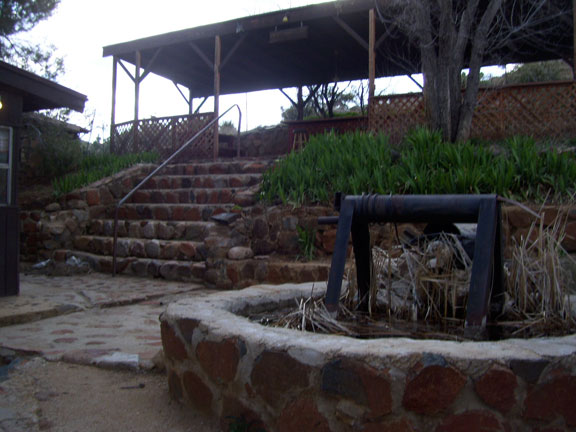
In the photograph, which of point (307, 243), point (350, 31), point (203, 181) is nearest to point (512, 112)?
point (350, 31)

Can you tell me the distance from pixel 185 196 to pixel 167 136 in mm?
3648

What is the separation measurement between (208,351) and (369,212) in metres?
0.86

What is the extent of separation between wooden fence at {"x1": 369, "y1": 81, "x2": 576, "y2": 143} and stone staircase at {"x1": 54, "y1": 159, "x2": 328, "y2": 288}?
2.30 m

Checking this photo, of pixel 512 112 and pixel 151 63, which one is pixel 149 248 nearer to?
pixel 512 112

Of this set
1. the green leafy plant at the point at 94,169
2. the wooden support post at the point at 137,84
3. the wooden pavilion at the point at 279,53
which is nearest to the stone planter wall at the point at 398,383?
the green leafy plant at the point at 94,169

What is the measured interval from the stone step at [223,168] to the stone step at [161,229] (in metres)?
1.59

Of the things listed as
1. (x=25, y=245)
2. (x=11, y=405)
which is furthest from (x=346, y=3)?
(x=11, y=405)

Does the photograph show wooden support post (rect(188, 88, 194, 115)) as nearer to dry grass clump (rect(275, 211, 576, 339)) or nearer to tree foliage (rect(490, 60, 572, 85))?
tree foliage (rect(490, 60, 572, 85))

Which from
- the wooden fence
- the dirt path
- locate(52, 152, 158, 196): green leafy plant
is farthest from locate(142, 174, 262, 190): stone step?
the dirt path

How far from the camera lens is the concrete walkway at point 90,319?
9.64 feet

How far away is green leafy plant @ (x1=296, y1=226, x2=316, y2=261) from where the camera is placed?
5168 millimetres

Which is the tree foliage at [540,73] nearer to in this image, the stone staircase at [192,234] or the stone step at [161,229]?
the stone staircase at [192,234]

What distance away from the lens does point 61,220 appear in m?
7.19

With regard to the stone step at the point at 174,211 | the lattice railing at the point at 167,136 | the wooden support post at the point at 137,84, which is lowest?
the stone step at the point at 174,211
